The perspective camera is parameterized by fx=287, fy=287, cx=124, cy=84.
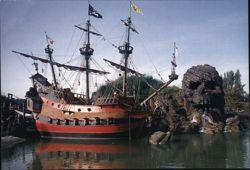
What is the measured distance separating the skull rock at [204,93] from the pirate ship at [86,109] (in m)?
9.77

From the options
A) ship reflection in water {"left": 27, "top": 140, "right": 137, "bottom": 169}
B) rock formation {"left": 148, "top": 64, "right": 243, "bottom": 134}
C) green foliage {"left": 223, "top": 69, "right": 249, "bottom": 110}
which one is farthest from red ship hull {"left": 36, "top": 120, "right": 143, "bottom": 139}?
green foliage {"left": 223, "top": 69, "right": 249, "bottom": 110}

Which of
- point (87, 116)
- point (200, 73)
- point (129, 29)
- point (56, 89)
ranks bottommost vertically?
point (87, 116)

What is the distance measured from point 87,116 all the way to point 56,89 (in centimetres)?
653

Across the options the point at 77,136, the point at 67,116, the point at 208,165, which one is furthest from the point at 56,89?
the point at 208,165

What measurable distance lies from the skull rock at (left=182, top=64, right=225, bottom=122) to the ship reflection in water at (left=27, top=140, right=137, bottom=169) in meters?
19.1

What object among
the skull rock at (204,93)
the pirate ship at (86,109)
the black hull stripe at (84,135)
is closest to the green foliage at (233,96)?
the skull rock at (204,93)

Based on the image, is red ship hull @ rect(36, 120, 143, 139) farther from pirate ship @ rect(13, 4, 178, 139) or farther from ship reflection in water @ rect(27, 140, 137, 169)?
ship reflection in water @ rect(27, 140, 137, 169)

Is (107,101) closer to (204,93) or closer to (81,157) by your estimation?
(81,157)

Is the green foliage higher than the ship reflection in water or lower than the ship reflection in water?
higher

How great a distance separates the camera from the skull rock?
41.5 m

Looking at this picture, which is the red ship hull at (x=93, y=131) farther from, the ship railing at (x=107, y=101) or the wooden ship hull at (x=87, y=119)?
the ship railing at (x=107, y=101)

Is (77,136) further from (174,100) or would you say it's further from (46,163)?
(174,100)

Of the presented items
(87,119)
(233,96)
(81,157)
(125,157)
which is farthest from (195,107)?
(81,157)

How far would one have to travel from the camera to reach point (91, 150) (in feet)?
84.2
